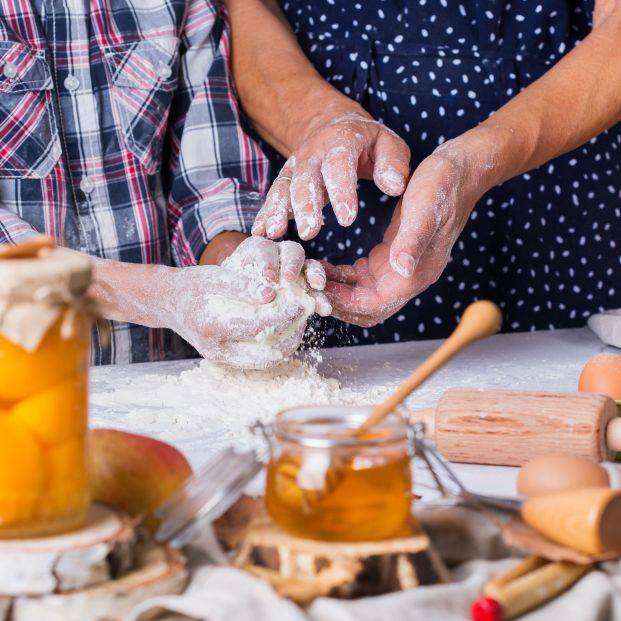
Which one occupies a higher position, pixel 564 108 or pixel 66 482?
pixel 564 108

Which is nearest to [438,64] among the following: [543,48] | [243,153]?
[543,48]

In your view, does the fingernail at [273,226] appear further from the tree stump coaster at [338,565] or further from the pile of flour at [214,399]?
the tree stump coaster at [338,565]

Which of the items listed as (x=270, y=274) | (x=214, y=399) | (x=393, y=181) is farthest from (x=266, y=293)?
(x=393, y=181)

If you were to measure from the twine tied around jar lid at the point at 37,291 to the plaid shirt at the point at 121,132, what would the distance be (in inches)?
44.2

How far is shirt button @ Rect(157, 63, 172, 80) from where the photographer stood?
1.81 meters

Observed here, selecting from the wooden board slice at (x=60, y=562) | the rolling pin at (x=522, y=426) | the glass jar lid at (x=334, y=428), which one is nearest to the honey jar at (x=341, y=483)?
the glass jar lid at (x=334, y=428)

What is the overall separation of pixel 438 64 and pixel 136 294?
0.90 meters

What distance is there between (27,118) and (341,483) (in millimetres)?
1356

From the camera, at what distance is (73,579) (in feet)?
1.85

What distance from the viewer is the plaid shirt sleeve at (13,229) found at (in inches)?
63.5

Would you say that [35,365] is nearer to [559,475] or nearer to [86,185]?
[559,475]

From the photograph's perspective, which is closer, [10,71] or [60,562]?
[60,562]

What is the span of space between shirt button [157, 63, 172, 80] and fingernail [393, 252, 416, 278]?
0.78 m

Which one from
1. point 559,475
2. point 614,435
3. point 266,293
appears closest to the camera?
point 559,475
